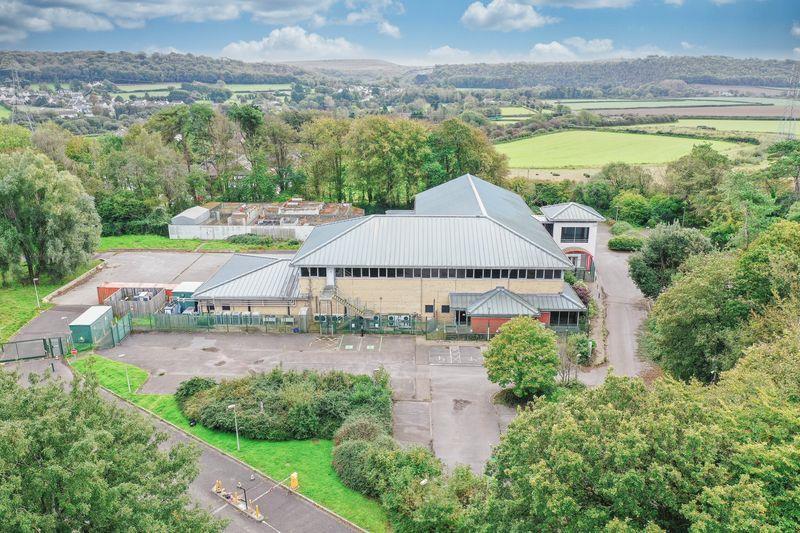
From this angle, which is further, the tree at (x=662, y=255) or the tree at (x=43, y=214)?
the tree at (x=43, y=214)

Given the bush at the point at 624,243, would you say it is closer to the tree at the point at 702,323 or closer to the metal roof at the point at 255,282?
the tree at the point at 702,323

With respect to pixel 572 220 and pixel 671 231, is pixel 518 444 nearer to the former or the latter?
pixel 671 231

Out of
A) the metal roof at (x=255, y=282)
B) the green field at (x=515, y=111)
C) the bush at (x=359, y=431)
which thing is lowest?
the bush at (x=359, y=431)

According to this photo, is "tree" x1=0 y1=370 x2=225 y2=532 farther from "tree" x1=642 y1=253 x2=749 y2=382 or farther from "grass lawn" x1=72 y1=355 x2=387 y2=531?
"tree" x1=642 y1=253 x2=749 y2=382

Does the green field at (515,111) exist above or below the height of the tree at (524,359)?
above

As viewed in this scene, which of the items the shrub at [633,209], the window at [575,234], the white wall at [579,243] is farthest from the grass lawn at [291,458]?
the shrub at [633,209]

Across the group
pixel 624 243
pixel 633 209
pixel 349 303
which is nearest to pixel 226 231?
pixel 349 303

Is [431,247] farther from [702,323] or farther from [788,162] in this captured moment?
[788,162]

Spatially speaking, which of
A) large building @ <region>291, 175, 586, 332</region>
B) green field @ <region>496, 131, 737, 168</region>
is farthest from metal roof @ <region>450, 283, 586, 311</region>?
green field @ <region>496, 131, 737, 168</region>

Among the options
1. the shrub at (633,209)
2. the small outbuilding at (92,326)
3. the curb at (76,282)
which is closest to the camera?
the small outbuilding at (92,326)
